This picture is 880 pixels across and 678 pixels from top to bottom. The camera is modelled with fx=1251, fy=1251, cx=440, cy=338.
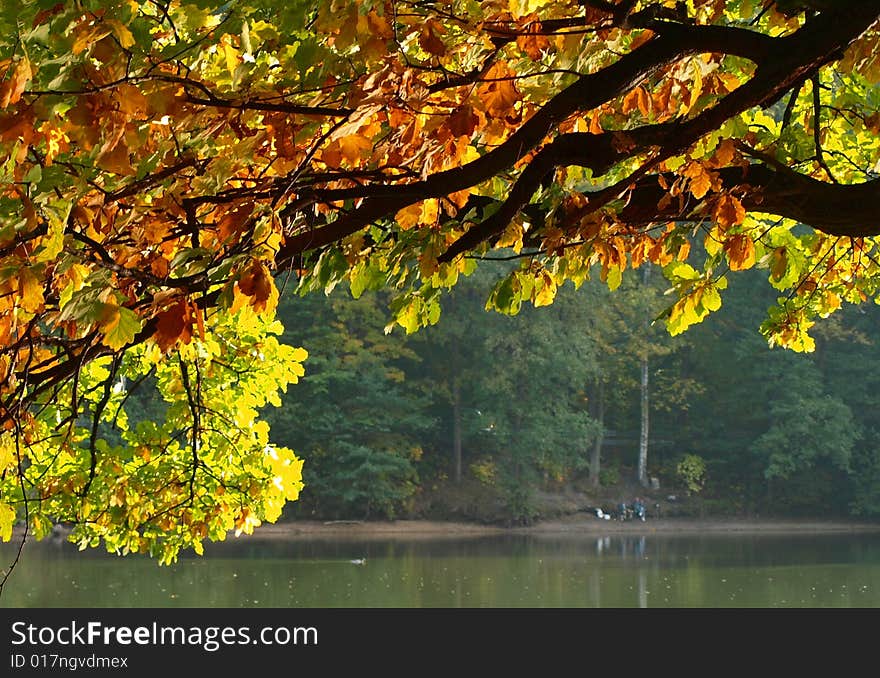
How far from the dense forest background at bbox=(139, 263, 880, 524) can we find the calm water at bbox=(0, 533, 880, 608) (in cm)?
407

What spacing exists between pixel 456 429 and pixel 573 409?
555cm

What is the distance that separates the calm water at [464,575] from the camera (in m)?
20.3

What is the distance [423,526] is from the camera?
1385 inches

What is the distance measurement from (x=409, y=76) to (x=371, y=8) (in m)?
0.46

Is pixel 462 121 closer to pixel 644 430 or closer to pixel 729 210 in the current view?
pixel 729 210

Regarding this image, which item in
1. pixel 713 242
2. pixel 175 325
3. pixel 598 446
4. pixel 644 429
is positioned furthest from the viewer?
pixel 644 429

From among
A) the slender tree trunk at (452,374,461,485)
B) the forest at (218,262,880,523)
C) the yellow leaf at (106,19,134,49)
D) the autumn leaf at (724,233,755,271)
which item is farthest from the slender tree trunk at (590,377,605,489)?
the yellow leaf at (106,19,134,49)

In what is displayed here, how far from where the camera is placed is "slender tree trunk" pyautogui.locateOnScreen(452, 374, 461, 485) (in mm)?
36812

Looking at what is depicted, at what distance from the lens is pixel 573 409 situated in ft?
135

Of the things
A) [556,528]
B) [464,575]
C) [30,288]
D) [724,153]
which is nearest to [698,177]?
[724,153]

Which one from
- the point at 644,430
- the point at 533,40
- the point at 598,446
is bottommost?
the point at 533,40

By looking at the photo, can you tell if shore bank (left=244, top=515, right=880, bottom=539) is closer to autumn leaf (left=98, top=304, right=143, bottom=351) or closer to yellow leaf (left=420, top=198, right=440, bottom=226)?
yellow leaf (left=420, top=198, right=440, bottom=226)
